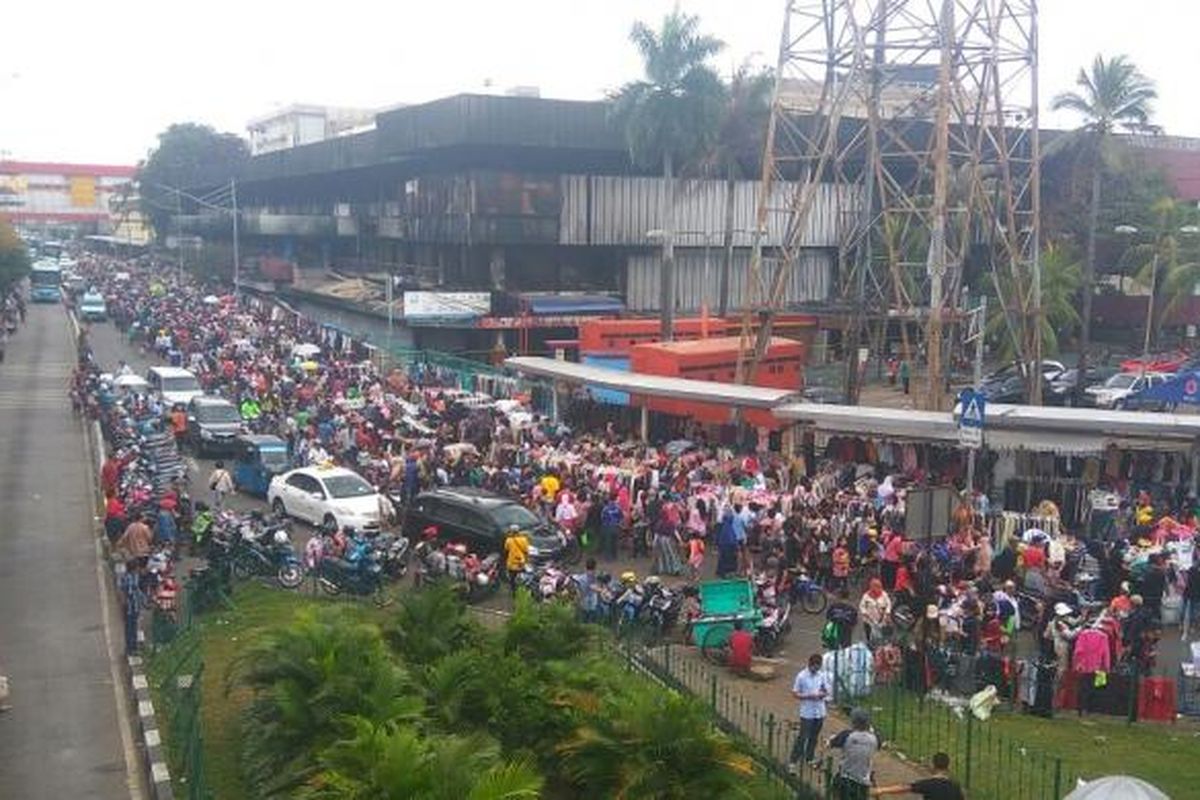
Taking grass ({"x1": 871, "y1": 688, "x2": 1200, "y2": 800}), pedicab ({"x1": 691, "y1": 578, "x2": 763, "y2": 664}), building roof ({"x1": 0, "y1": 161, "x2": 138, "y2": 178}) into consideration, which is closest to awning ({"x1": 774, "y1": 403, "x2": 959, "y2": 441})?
pedicab ({"x1": 691, "y1": 578, "x2": 763, "y2": 664})

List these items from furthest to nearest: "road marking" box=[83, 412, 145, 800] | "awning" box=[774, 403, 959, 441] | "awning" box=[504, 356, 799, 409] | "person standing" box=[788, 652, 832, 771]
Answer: "awning" box=[504, 356, 799, 409]
"awning" box=[774, 403, 959, 441]
"road marking" box=[83, 412, 145, 800]
"person standing" box=[788, 652, 832, 771]

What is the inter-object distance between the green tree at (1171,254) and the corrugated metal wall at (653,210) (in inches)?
496

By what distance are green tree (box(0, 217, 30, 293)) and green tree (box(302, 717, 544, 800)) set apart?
48630mm

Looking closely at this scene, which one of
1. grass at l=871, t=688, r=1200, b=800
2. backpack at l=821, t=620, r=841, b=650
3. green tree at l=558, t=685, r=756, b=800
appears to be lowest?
grass at l=871, t=688, r=1200, b=800

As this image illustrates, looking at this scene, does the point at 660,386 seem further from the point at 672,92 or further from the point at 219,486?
the point at 672,92

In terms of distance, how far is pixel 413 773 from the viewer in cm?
827

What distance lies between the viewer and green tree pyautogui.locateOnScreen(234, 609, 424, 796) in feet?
34.4

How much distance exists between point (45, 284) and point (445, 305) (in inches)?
1916

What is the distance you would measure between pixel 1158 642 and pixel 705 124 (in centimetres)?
3392

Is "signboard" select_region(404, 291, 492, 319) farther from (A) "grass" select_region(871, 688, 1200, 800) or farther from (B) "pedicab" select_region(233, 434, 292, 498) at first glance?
(A) "grass" select_region(871, 688, 1200, 800)

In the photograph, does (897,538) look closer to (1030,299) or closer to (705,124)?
(1030,299)

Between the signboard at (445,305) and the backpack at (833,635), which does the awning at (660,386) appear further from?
the signboard at (445,305)

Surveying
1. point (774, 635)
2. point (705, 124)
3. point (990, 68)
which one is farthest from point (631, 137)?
point (774, 635)

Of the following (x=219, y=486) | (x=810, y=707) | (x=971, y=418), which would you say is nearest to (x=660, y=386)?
(x=219, y=486)
